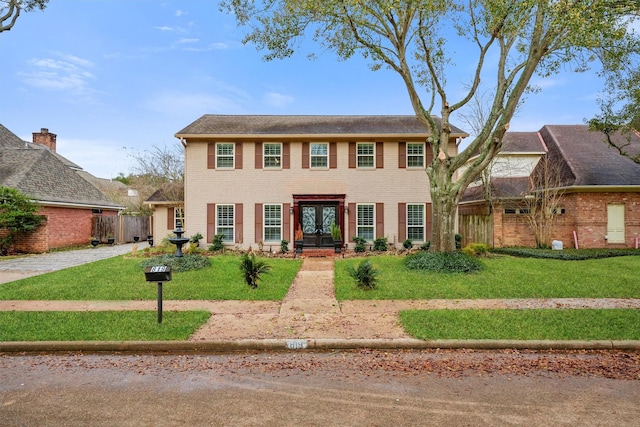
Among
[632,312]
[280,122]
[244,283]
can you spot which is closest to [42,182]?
[280,122]

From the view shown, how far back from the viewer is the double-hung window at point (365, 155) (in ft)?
57.6

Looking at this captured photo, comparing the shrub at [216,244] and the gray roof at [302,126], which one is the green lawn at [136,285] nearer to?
the shrub at [216,244]

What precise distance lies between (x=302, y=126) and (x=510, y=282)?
453 inches

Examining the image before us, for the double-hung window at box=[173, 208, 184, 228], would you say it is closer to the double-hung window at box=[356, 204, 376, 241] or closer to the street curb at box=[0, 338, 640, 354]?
the double-hung window at box=[356, 204, 376, 241]

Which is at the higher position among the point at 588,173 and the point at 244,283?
the point at 588,173

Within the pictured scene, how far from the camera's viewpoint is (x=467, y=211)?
24016 mm

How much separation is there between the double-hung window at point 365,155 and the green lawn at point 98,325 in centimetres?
1173

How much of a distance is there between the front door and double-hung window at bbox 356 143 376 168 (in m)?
2.22

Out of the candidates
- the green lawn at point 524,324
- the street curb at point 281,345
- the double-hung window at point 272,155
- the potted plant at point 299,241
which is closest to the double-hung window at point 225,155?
the double-hung window at point 272,155

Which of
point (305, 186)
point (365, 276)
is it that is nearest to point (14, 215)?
point (305, 186)

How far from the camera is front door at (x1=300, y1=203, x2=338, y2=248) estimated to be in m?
17.4

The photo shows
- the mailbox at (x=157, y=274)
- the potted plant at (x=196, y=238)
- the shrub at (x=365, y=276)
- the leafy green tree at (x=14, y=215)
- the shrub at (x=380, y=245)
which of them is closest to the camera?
the mailbox at (x=157, y=274)

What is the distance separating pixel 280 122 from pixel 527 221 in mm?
12157

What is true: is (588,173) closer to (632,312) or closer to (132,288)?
(632,312)
